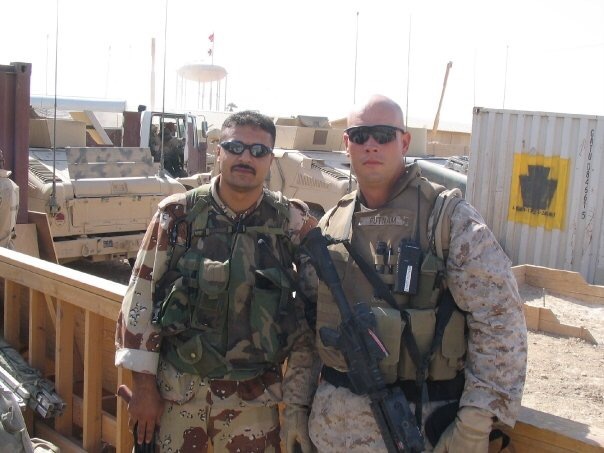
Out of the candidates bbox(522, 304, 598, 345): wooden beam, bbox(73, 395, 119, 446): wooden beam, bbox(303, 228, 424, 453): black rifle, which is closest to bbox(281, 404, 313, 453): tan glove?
bbox(303, 228, 424, 453): black rifle

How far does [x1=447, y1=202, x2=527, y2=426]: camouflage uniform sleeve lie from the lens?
5.97ft

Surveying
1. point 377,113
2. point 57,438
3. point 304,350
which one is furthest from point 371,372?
point 57,438

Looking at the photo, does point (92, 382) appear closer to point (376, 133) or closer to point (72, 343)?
point (72, 343)

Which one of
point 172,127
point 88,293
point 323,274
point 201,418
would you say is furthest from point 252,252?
point 172,127

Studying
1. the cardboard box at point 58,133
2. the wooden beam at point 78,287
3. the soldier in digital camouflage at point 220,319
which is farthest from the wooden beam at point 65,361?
the cardboard box at point 58,133

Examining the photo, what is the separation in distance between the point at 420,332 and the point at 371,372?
0.17 metres

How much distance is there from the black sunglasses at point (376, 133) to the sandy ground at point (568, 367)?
3294mm

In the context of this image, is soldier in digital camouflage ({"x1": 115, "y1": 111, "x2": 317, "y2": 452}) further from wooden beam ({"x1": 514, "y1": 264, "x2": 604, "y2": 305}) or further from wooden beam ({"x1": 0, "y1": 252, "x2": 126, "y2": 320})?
wooden beam ({"x1": 514, "y1": 264, "x2": 604, "y2": 305})

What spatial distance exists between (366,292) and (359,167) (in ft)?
1.20

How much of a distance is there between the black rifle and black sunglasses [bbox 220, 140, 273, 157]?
59 cm

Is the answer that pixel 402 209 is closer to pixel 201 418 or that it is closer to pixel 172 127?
pixel 201 418

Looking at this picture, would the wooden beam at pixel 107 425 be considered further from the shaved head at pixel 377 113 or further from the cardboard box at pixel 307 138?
the cardboard box at pixel 307 138

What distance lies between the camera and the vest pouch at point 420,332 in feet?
6.31

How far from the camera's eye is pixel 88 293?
10.6 ft
